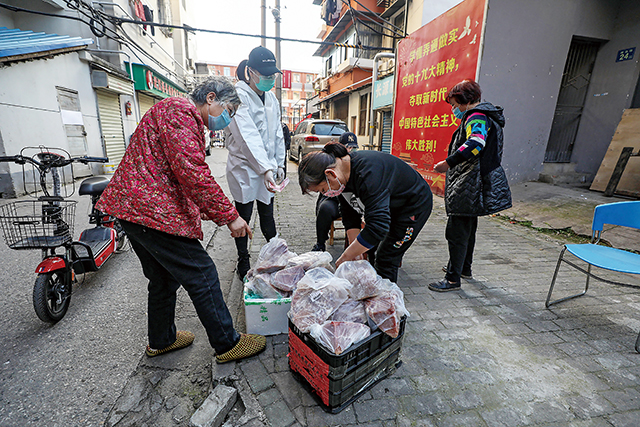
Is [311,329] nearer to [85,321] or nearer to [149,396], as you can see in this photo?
[149,396]

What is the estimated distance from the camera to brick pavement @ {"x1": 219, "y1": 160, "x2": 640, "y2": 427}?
67.1 inches

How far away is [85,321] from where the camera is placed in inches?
101

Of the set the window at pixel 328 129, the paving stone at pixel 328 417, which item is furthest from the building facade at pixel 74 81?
the paving stone at pixel 328 417

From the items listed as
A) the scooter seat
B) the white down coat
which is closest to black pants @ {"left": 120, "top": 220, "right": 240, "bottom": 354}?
the white down coat

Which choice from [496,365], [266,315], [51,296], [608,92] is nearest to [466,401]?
[496,365]

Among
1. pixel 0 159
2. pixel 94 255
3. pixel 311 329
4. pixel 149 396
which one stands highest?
pixel 0 159

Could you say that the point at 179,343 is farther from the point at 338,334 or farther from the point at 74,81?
the point at 74,81

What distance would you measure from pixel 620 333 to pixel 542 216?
367 cm

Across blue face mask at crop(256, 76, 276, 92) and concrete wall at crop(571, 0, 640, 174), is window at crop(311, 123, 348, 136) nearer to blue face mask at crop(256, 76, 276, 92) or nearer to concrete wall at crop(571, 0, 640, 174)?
concrete wall at crop(571, 0, 640, 174)

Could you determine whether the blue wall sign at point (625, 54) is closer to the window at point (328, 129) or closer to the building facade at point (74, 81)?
the window at point (328, 129)

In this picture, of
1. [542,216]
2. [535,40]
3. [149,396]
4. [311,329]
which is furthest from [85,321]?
[535,40]

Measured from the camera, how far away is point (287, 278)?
2264 millimetres

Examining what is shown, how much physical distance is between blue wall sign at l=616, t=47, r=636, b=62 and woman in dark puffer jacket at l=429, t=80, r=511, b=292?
686cm

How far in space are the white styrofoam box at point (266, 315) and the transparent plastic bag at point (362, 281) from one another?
0.53 meters
